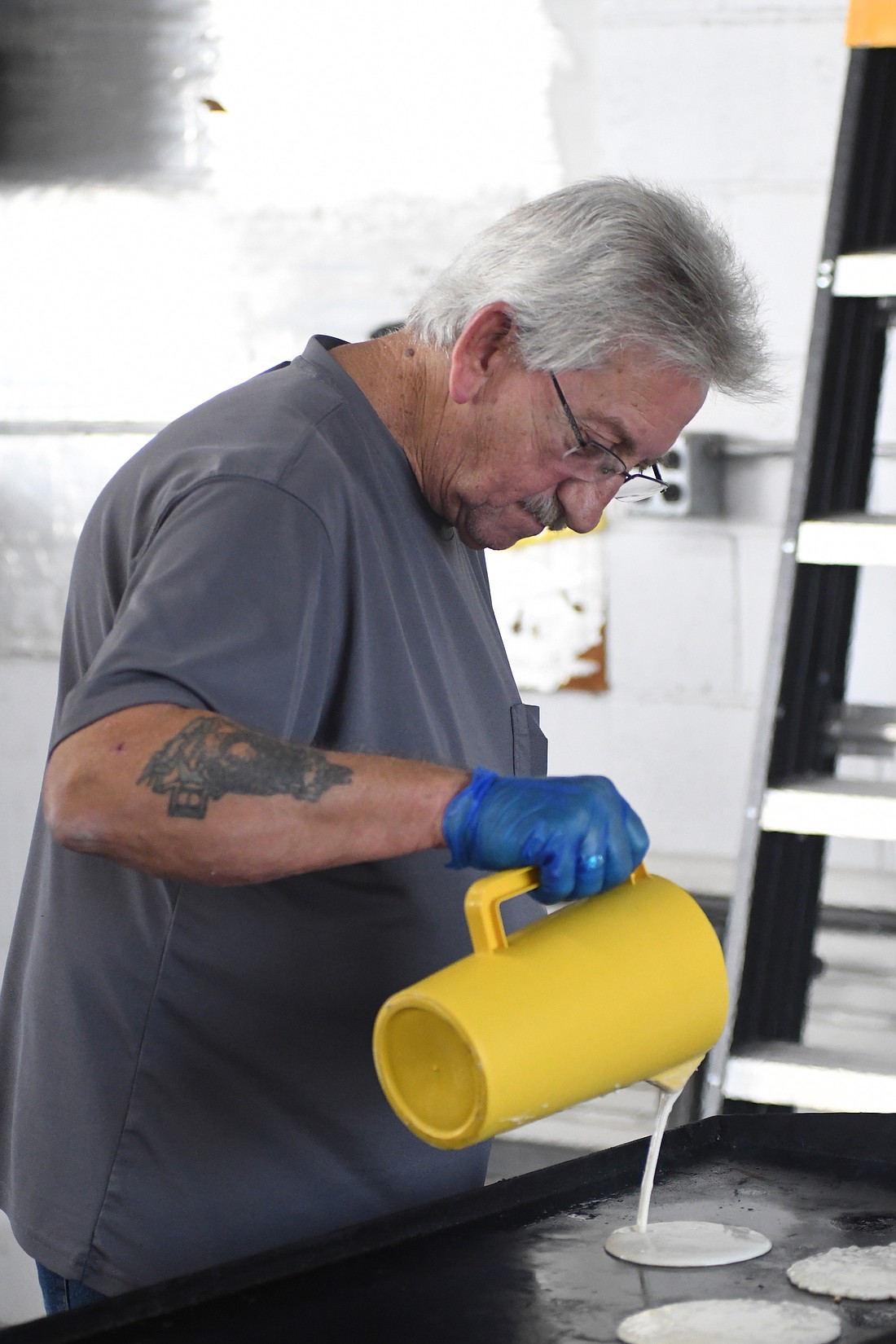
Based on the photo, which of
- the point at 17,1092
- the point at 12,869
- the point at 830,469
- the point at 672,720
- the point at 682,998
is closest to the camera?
the point at 682,998

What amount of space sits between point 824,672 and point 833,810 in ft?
0.76

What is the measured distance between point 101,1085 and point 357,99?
179 centimetres

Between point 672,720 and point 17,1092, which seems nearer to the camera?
point 17,1092

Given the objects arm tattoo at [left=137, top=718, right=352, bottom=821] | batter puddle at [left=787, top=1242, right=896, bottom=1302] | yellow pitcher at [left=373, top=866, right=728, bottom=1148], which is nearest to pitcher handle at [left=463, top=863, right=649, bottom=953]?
yellow pitcher at [left=373, top=866, right=728, bottom=1148]

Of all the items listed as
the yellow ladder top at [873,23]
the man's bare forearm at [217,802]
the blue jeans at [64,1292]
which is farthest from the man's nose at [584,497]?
the blue jeans at [64,1292]

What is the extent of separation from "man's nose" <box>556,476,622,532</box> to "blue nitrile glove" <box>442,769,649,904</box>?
1.10 ft

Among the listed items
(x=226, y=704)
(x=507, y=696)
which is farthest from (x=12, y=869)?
(x=226, y=704)

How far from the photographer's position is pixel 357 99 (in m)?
2.40

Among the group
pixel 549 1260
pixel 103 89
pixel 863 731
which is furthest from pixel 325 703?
pixel 103 89

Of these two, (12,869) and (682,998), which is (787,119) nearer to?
(682,998)

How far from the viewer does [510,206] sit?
236 centimetres

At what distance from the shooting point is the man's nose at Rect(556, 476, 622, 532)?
1239 millimetres

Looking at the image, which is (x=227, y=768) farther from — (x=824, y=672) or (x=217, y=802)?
(x=824, y=672)

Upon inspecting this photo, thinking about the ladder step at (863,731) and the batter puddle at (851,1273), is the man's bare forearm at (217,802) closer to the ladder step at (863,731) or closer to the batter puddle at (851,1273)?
the batter puddle at (851,1273)
